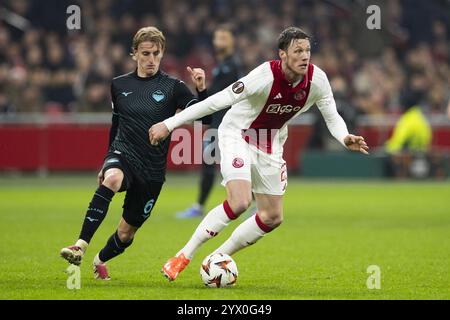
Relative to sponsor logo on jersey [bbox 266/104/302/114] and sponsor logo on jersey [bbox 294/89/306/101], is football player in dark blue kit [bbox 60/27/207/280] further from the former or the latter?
sponsor logo on jersey [bbox 294/89/306/101]

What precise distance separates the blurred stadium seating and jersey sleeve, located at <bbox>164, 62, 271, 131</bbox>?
14.4 metres

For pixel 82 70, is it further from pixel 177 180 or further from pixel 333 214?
pixel 333 214

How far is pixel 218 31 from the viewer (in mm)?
14414

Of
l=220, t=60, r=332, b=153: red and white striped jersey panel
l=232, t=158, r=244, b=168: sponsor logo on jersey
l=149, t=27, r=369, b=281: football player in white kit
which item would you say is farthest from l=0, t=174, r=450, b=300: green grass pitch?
l=220, t=60, r=332, b=153: red and white striped jersey panel

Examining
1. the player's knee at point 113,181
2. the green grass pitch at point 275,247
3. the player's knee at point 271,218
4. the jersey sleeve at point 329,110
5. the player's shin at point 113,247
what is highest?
the jersey sleeve at point 329,110

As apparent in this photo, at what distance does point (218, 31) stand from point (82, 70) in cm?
937

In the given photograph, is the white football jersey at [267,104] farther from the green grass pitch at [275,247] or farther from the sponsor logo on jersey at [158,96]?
the green grass pitch at [275,247]

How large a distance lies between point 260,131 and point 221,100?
0.70 meters

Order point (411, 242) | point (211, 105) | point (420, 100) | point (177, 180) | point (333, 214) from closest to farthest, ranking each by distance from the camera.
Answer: point (211, 105) < point (411, 242) < point (333, 214) < point (177, 180) < point (420, 100)

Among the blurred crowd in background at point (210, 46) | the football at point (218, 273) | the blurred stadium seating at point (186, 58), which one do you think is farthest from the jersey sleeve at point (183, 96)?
the blurred crowd in background at point (210, 46)

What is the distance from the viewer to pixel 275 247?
39.2 ft

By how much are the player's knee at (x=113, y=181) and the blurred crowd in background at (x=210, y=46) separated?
48.3 feet

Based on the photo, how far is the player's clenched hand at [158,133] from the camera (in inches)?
320

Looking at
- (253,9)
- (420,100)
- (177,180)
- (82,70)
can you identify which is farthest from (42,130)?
(420,100)
